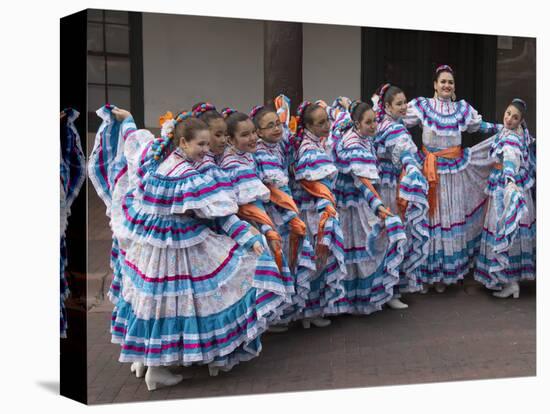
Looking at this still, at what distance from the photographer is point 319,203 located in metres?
5.66

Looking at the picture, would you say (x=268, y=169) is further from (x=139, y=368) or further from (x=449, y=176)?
(x=449, y=176)

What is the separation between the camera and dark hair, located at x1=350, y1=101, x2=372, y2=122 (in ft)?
19.1

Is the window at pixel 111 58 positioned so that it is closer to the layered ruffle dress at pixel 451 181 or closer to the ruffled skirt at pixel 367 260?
the ruffled skirt at pixel 367 260

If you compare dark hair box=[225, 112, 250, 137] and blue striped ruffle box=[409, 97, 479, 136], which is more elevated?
blue striped ruffle box=[409, 97, 479, 136]

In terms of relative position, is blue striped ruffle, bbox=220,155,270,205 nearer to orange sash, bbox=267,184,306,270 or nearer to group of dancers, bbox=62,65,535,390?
group of dancers, bbox=62,65,535,390

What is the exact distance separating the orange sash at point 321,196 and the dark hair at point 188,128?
3.12ft

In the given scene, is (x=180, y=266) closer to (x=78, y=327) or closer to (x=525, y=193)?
(x=78, y=327)

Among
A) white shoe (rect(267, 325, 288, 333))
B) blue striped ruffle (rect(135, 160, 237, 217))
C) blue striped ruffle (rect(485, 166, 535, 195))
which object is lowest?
white shoe (rect(267, 325, 288, 333))

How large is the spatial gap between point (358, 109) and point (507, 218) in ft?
4.49

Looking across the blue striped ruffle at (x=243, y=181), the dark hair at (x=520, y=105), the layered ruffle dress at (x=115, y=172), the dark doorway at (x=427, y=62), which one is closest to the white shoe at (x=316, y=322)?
the blue striped ruffle at (x=243, y=181)

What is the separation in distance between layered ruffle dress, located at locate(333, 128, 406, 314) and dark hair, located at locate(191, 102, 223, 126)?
1.00 metres

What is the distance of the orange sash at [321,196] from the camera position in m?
5.66

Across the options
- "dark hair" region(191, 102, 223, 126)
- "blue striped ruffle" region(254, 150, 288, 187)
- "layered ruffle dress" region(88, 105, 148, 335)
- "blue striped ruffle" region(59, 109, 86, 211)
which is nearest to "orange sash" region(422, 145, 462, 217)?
"blue striped ruffle" region(254, 150, 288, 187)

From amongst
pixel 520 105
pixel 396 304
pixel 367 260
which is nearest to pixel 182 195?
pixel 367 260
